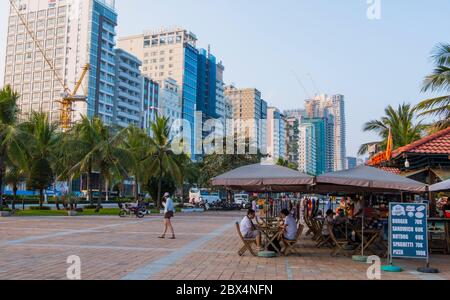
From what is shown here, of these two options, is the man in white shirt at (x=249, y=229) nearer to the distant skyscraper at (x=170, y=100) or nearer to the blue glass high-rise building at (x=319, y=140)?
the distant skyscraper at (x=170, y=100)

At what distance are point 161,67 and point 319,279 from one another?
445 feet

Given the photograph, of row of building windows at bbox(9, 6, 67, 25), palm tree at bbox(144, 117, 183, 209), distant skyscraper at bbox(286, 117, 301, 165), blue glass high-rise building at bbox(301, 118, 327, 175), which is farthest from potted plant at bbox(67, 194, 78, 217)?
blue glass high-rise building at bbox(301, 118, 327, 175)

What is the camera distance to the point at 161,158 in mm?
38938

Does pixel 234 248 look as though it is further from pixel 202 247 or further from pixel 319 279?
pixel 319 279

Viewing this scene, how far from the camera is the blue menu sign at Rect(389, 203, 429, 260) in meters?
9.12

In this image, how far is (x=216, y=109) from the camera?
15325cm

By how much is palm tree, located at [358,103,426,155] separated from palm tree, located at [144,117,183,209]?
15.5m

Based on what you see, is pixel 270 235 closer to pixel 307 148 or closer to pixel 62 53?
pixel 62 53

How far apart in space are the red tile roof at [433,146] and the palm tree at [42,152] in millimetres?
24570

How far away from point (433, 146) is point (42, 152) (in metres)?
26.4

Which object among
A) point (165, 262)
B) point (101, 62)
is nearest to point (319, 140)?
point (101, 62)

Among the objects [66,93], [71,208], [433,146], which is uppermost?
[66,93]

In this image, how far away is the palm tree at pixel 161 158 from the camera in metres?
38.7
